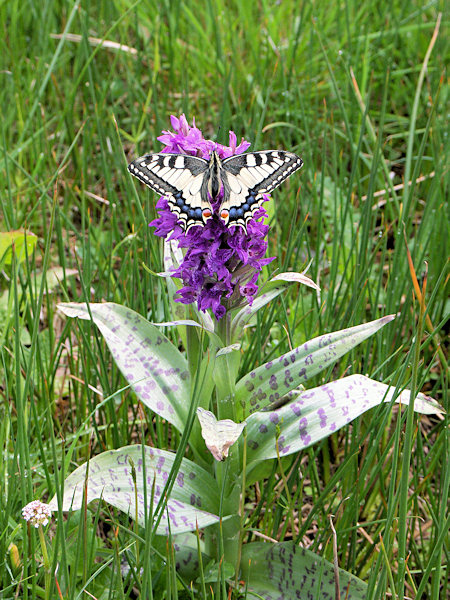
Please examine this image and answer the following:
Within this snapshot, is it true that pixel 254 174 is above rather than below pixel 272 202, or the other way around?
above

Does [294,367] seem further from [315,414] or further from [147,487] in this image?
[147,487]

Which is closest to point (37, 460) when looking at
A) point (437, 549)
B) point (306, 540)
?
point (306, 540)

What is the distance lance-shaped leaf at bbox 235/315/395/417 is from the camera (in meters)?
1.26

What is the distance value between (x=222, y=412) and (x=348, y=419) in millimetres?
274

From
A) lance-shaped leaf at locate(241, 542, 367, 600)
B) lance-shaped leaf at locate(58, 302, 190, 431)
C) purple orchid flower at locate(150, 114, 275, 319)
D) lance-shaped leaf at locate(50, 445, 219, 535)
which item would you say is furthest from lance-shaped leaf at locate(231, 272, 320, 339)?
lance-shaped leaf at locate(241, 542, 367, 600)

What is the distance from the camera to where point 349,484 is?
1.56 meters

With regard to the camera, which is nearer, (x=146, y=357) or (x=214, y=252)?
(x=214, y=252)

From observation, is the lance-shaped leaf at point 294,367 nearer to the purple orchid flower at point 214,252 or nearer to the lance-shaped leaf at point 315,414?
the lance-shaped leaf at point 315,414

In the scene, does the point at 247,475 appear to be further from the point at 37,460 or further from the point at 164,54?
the point at 164,54

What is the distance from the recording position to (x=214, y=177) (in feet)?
3.95

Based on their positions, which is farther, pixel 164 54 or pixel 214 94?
pixel 164 54

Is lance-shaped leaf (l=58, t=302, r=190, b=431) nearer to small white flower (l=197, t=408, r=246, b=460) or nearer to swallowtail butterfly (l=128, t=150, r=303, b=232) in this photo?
small white flower (l=197, t=408, r=246, b=460)

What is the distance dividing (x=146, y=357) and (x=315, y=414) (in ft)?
1.26

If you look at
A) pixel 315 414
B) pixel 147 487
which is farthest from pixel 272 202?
pixel 147 487
